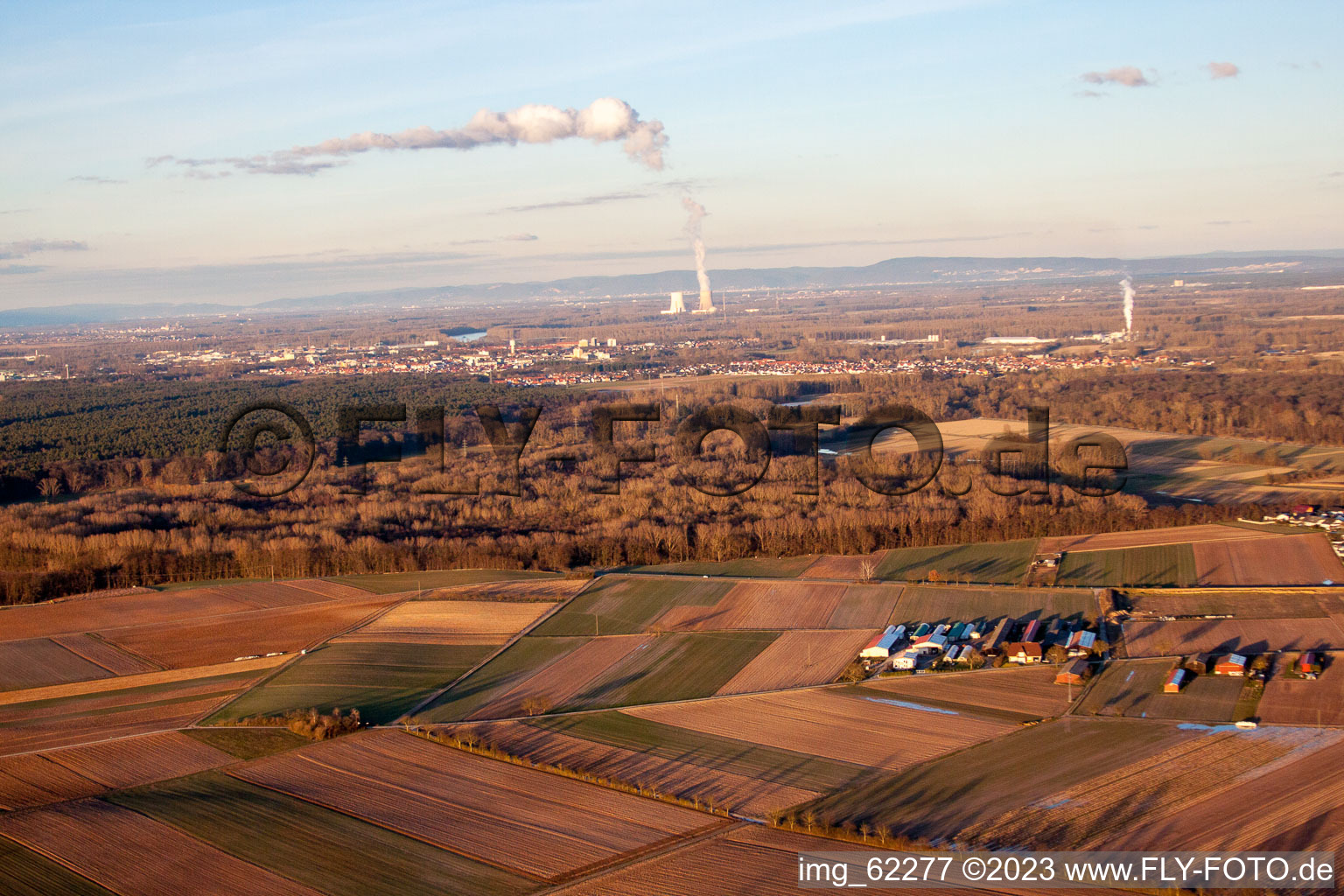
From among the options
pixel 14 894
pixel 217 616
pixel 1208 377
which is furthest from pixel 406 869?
pixel 1208 377

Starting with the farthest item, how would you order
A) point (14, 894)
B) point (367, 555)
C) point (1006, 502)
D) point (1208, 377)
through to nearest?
1. point (1208, 377)
2. point (1006, 502)
3. point (367, 555)
4. point (14, 894)

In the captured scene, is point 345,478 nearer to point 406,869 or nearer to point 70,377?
point 406,869

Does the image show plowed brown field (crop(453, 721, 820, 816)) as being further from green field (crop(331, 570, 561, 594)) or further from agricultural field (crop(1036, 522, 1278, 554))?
agricultural field (crop(1036, 522, 1278, 554))

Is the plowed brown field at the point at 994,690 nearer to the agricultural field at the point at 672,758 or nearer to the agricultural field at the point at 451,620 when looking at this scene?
the agricultural field at the point at 672,758

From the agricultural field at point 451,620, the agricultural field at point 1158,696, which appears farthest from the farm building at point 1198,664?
the agricultural field at point 451,620

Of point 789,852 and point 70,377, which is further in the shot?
point 70,377

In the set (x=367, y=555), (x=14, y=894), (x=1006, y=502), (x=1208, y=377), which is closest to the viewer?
(x=14, y=894)

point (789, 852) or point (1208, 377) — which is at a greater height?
point (1208, 377)
